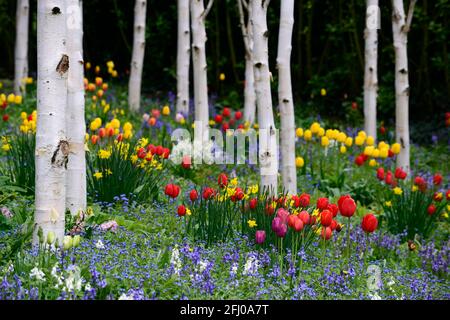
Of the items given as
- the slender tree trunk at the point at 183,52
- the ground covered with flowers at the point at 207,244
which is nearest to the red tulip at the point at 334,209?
the ground covered with flowers at the point at 207,244

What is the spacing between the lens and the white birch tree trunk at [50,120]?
13.8 ft

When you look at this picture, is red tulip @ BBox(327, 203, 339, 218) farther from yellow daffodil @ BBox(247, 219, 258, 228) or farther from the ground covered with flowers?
yellow daffodil @ BBox(247, 219, 258, 228)

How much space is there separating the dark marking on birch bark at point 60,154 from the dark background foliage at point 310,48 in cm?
936

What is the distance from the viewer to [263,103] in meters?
5.85

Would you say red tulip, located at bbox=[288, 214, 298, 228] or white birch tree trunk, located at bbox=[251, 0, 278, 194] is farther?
white birch tree trunk, located at bbox=[251, 0, 278, 194]

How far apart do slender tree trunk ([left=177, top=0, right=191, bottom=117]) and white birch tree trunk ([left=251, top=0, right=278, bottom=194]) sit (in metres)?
4.71

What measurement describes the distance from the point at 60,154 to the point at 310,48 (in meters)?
11.0

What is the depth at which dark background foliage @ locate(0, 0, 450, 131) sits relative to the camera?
42.6 feet

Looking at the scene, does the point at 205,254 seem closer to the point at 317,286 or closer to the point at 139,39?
the point at 317,286

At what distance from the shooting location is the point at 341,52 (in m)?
14.6

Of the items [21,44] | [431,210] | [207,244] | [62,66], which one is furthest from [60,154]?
[21,44]

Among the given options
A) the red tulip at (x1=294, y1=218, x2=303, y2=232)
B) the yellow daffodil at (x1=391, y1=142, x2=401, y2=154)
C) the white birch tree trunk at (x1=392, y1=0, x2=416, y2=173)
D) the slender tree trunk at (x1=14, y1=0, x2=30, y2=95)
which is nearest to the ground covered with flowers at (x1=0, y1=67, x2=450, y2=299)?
the red tulip at (x1=294, y1=218, x2=303, y2=232)

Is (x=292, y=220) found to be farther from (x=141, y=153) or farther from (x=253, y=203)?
(x=141, y=153)
